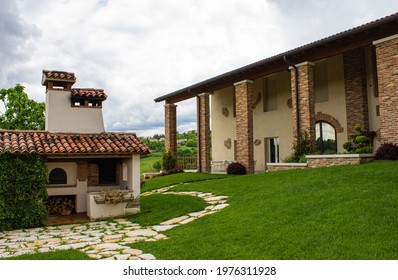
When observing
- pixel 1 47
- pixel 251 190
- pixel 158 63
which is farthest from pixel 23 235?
pixel 158 63

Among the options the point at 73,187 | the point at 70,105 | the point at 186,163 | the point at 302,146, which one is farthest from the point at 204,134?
the point at 73,187

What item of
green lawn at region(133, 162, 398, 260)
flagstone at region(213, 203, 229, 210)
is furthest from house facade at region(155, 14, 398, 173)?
flagstone at region(213, 203, 229, 210)

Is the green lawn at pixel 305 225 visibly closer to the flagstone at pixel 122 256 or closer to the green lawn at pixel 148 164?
the flagstone at pixel 122 256

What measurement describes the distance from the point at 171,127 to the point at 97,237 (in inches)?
669

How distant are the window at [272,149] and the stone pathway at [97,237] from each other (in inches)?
421

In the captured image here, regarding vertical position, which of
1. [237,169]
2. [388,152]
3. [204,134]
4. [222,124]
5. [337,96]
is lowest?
[237,169]

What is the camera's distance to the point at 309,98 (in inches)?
617

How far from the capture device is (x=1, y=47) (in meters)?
12.9

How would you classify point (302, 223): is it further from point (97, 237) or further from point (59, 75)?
point (59, 75)

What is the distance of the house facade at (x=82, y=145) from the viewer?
11.5 meters

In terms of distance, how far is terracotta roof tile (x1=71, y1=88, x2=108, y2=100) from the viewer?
1291 centimetres

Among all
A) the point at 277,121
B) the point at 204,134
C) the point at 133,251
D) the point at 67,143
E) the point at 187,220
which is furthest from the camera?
the point at 204,134

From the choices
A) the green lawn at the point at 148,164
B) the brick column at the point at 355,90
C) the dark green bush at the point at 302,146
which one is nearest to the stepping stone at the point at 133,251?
the dark green bush at the point at 302,146
